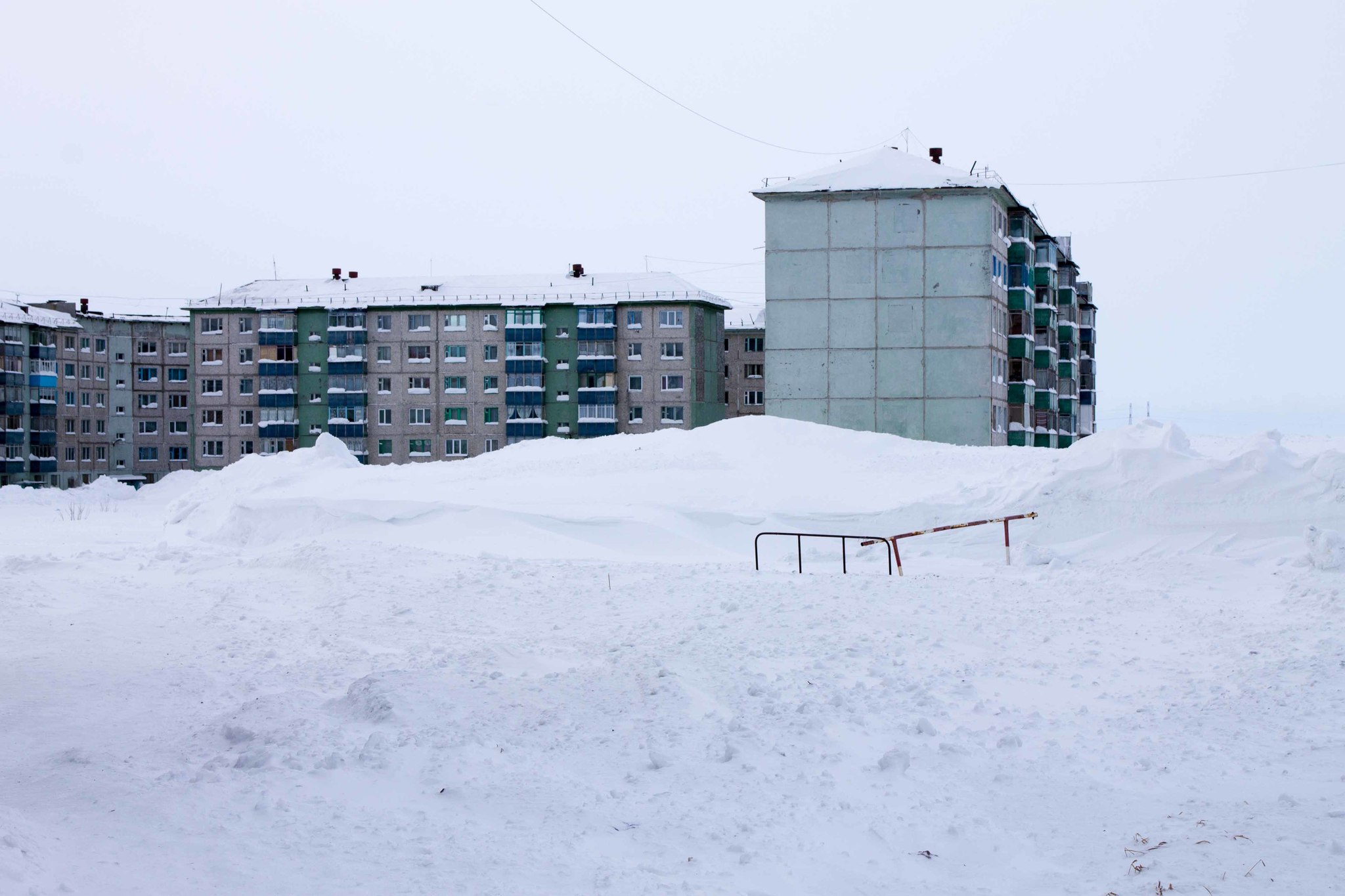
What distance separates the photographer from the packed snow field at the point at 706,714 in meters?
Result: 6.27

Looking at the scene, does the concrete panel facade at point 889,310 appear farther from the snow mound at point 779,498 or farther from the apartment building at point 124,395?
the apartment building at point 124,395

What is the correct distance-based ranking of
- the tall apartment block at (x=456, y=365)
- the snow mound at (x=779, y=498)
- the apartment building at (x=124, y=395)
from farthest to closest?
the apartment building at (x=124, y=395), the tall apartment block at (x=456, y=365), the snow mound at (x=779, y=498)

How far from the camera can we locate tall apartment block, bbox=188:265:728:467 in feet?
231

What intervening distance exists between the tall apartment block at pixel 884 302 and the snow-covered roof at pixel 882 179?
76mm

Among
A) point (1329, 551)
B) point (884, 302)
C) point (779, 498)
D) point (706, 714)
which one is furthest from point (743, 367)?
point (706, 714)

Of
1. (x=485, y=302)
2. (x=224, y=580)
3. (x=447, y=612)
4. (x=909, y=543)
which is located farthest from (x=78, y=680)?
(x=485, y=302)

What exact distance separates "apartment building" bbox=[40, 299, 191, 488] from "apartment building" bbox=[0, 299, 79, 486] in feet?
5.57

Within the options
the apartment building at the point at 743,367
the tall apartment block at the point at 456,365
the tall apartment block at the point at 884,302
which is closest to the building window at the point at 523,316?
the tall apartment block at the point at 456,365

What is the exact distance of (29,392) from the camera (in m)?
75.5

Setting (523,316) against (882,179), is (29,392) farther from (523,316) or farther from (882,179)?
(882,179)

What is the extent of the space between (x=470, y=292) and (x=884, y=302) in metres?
30.9

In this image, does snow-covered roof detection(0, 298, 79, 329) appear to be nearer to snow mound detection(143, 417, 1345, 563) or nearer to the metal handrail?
snow mound detection(143, 417, 1345, 563)

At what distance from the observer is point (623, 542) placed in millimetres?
22781

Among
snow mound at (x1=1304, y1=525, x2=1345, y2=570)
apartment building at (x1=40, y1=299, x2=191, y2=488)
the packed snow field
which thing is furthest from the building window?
snow mound at (x1=1304, y1=525, x2=1345, y2=570)
